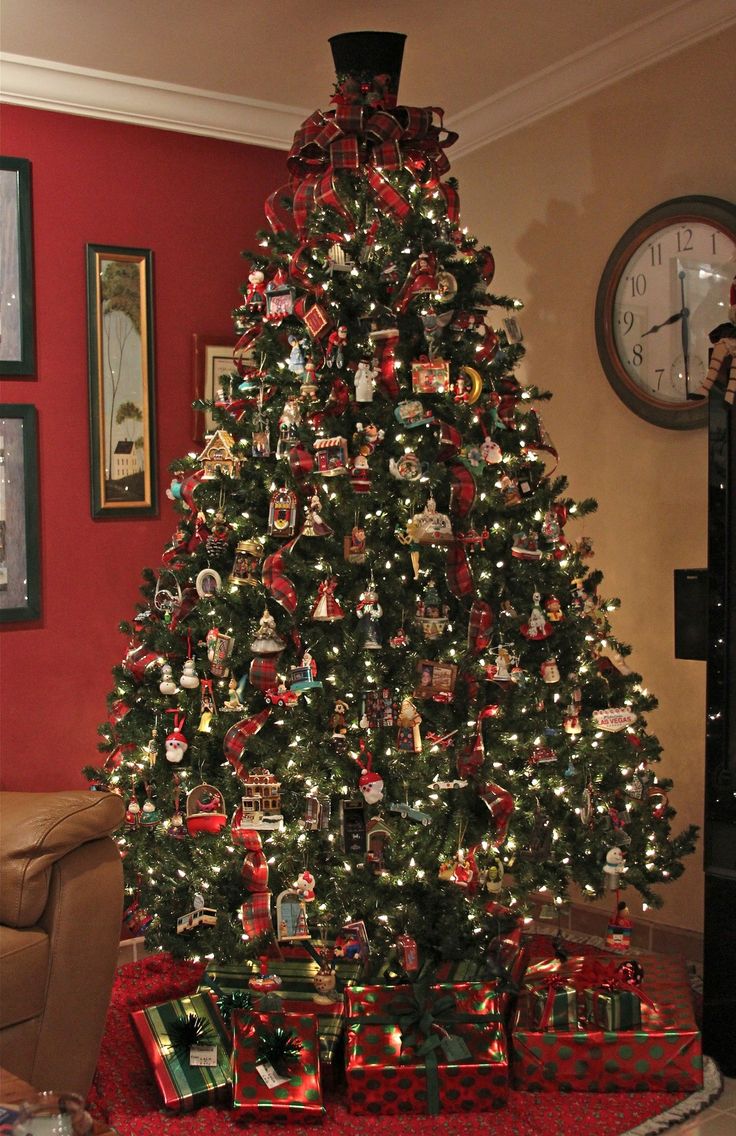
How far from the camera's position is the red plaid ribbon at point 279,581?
277cm

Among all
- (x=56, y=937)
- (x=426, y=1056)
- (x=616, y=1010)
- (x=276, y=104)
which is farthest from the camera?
(x=276, y=104)

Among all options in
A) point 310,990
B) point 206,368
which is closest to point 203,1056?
point 310,990

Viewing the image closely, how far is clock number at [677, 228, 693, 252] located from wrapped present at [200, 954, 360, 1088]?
7.63 ft

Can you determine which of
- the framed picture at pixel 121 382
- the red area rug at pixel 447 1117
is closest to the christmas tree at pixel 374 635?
the red area rug at pixel 447 1117

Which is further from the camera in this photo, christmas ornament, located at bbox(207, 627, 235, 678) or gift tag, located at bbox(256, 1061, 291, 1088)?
christmas ornament, located at bbox(207, 627, 235, 678)

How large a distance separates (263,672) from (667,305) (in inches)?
69.3

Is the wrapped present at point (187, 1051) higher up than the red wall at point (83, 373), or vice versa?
the red wall at point (83, 373)

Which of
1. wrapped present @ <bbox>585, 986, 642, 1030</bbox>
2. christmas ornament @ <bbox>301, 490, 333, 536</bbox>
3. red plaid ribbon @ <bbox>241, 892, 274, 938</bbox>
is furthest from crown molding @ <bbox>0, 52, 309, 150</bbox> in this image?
wrapped present @ <bbox>585, 986, 642, 1030</bbox>

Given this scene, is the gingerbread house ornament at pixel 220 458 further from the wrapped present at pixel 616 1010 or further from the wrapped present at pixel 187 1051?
the wrapped present at pixel 616 1010

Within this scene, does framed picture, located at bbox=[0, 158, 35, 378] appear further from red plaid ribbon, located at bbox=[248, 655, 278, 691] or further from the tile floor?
the tile floor

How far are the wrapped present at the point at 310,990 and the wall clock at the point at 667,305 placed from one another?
6.42 feet

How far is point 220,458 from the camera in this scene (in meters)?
3.02

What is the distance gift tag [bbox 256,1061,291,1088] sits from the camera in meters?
2.56

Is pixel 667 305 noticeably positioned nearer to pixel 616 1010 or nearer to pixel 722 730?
pixel 722 730
